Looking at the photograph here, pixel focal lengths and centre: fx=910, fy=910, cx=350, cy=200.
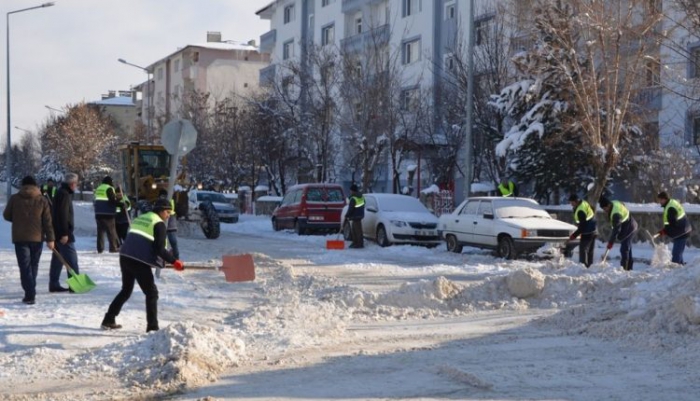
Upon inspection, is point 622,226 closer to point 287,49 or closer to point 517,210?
point 517,210

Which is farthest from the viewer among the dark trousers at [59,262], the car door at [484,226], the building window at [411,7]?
the building window at [411,7]

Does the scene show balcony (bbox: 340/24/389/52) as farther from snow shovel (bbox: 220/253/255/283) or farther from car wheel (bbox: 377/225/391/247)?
snow shovel (bbox: 220/253/255/283)

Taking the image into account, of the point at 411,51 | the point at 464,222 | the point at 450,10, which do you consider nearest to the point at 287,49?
the point at 411,51

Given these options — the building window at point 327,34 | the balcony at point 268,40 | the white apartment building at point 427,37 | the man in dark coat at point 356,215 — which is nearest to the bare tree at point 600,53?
Answer: the white apartment building at point 427,37

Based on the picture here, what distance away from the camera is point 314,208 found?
2733cm

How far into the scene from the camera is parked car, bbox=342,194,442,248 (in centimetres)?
2256

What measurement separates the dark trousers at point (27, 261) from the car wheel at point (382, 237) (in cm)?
1215

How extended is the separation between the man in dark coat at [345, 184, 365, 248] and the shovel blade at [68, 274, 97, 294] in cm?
1052

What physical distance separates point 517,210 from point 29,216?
1212 cm

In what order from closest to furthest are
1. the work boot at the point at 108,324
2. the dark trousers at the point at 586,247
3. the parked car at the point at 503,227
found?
1. the work boot at the point at 108,324
2. the dark trousers at the point at 586,247
3. the parked car at the point at 503,227

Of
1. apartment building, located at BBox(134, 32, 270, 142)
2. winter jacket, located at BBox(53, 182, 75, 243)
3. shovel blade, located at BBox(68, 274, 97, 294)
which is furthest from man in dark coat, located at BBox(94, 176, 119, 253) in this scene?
apartment building, located at BBox(134, 32, 270, 142)

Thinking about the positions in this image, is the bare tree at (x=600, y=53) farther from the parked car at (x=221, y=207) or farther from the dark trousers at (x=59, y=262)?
the parked car at (x=221, y=207)

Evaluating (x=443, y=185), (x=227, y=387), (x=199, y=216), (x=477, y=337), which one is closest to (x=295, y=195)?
(x=199, y=216)

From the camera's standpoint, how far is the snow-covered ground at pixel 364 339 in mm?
7609
